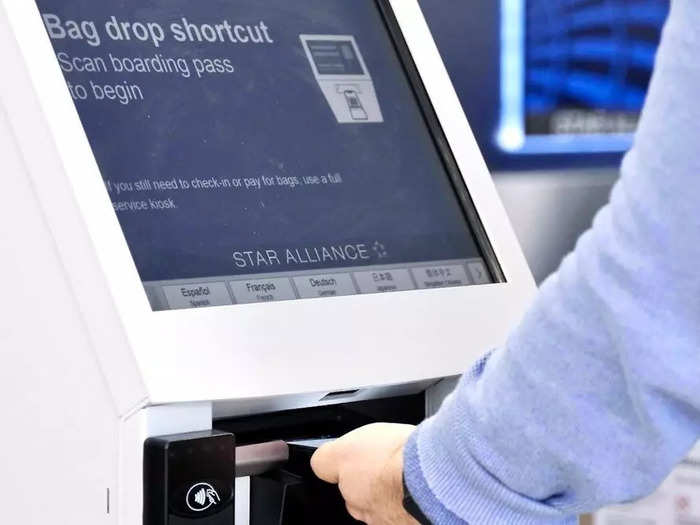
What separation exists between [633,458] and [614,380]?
52 millimetres

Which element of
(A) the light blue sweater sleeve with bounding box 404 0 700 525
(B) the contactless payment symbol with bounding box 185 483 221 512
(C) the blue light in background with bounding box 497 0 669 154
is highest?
(C) the blue light in background with bounding box 497 0 669 154

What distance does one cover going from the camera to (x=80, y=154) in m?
0.92

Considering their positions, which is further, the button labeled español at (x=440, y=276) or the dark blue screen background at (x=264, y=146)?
the button labeled español at (x=440, y=276)

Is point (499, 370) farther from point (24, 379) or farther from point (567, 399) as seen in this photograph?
point (24, 379)

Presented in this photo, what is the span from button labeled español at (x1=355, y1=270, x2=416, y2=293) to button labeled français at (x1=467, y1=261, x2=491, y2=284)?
7 centimetres

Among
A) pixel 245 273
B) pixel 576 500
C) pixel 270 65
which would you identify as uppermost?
pixel 270 65

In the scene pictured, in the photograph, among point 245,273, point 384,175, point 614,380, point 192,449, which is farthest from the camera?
point 384,175

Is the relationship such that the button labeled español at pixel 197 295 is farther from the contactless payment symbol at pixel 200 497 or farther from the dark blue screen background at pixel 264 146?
the contactless payment symbol at pixel 200 497

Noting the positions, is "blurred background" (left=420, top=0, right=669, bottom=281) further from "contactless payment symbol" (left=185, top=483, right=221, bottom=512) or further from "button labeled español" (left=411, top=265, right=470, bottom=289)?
"contactless payment symbol" (left=185, top=483, right=221, bottom=512)

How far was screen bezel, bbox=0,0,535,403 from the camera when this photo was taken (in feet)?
2.90

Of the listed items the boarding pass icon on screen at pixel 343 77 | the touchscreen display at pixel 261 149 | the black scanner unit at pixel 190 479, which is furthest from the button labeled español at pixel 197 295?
the boarding pass icon on screen at pixel 343 77

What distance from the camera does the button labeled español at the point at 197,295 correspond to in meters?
0.94

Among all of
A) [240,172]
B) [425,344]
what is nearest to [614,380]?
[425,344]

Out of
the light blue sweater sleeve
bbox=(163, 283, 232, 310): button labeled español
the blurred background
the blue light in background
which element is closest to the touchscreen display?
bbox=(163, 283, 232, 310): button labeled español
